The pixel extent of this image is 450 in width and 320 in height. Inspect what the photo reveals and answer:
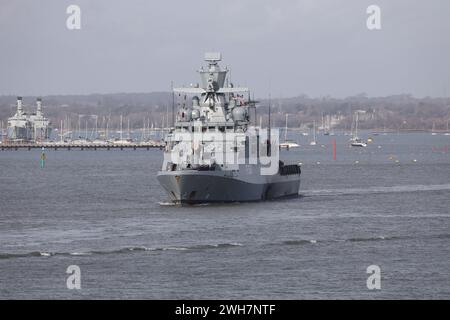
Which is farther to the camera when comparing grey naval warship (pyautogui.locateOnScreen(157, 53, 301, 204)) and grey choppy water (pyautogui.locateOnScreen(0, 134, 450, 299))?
grey naval warship (pyautogui.locateOnScreen(157, 53, 301, 204))

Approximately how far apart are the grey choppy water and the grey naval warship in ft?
4.52

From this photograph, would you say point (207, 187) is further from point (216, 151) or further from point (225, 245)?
point (225, 245)

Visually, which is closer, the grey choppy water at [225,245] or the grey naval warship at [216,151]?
the grey choppy water at [225,245]

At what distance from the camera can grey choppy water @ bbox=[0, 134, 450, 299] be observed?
45906mm

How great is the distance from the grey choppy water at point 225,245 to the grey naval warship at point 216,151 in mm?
1379

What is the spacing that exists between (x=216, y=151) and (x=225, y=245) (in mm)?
20321

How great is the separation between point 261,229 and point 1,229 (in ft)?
49.9

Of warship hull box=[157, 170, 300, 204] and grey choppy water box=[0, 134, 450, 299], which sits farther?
warship hull box=[157, 170, 300, 204]

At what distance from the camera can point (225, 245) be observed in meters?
57.9

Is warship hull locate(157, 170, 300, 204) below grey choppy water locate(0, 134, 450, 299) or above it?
above

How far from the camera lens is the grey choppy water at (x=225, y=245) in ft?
151

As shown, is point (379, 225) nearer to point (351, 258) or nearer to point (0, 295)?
point (351, 258)

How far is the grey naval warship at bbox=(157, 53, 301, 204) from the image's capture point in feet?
249
